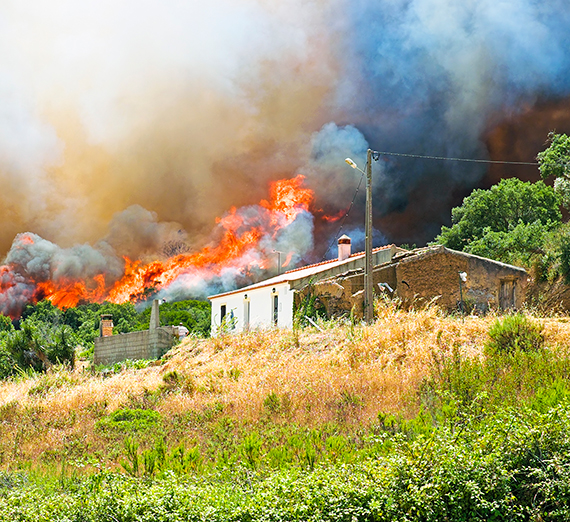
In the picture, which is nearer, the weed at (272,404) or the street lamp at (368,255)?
the weed at (272,404)

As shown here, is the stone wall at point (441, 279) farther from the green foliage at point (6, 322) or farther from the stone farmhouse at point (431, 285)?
the green foliage at point (6, 322)

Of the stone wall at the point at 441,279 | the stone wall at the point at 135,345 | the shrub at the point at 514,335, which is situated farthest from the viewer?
the stone wall at the point at 135,345

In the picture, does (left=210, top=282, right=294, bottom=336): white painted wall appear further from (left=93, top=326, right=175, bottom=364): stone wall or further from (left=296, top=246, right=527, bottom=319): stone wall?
(left=296, top=246, right=527, bottom=319): stone wall

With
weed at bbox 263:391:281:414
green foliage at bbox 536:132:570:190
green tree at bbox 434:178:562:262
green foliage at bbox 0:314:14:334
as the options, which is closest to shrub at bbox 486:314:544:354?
weed at bbox 263:391:281:414

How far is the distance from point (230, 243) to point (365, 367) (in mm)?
43868

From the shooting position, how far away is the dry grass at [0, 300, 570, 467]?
1288 centimetres

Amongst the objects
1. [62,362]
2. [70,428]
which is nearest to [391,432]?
[70,428]

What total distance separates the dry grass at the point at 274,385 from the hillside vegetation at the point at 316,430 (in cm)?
7

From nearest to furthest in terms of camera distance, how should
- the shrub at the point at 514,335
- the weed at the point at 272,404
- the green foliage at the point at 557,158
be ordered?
the weed at the point at 272,404 → the shrub at the point at 514,335 → the green foliage at the point at 557,158

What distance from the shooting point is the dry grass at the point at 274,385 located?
12875 millimetres

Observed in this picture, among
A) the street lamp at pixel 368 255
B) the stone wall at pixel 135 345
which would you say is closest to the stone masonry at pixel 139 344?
the stone wall at pixel 135 345

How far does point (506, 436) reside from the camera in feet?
24.2

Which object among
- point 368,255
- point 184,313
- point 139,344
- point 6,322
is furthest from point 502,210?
point 6,322

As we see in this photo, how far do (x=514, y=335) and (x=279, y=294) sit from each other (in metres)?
19.8
